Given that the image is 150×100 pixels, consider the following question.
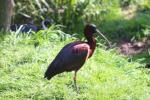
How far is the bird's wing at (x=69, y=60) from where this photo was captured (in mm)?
6711

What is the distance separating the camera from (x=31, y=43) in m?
8.75

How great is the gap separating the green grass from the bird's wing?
30 cm

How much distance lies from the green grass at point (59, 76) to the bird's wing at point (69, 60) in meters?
0.30

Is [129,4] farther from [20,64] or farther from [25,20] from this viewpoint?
[20,64]

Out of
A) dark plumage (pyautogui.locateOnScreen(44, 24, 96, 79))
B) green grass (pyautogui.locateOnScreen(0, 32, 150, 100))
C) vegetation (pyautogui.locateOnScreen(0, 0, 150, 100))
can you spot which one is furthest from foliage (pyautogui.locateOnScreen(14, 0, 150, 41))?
dark plumage (pyautogui.locateOnScreen(44, 24, 96, 79))

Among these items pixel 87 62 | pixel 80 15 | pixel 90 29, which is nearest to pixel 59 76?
pixel 87 62

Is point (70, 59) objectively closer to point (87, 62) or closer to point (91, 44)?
point (91, 44)

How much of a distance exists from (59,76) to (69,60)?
75 centimetres

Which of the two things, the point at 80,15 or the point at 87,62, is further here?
the point at 80,15

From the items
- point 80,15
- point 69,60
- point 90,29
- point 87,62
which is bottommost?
point 80,15

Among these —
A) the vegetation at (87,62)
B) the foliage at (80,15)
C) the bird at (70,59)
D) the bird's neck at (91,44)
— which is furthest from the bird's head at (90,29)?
the foliage at (80,15)

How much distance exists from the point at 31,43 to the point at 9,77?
154 cm

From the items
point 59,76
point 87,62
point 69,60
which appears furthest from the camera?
Answer: point 87,62

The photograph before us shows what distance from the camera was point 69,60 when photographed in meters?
6.78
